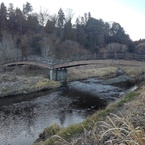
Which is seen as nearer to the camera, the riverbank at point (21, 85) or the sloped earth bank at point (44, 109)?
the sloped earth bank at point (44, 109)

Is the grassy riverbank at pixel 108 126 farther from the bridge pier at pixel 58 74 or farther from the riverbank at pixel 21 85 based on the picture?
the riverbank at pixel 21 85

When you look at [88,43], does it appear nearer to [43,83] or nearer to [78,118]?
[43,83]

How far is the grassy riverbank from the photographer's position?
384cm

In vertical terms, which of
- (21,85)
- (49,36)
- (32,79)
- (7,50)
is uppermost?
(49,36)

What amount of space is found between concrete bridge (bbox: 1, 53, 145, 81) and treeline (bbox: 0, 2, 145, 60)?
751cm

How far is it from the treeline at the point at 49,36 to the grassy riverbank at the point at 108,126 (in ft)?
41.0

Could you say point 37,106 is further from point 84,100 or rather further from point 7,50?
point 7,50

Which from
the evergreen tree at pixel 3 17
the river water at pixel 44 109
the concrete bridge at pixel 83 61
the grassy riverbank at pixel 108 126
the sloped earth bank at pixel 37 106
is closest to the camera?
the grassy riverbank at pixel 108 126

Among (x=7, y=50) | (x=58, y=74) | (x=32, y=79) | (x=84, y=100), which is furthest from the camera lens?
(x=7, y=50)

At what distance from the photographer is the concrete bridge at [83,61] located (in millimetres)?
25737

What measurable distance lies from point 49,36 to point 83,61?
24604mm

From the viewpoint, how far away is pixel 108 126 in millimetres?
4395

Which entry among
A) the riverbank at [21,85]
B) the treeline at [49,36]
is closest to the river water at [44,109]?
the riverbank at [21,85]

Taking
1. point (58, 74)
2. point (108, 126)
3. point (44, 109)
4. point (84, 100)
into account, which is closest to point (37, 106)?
point (44, 109)
